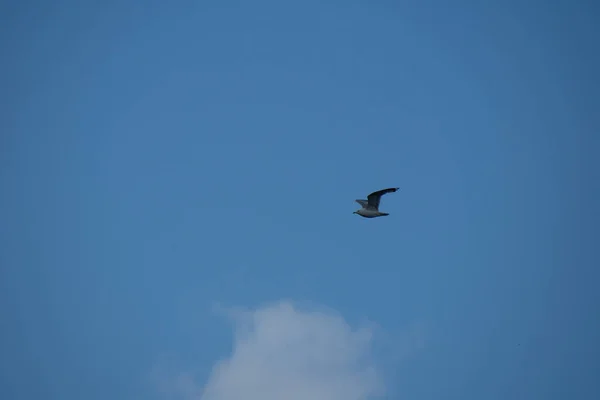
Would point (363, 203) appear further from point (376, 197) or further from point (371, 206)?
point (376, 197)

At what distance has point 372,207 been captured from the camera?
1714 inches

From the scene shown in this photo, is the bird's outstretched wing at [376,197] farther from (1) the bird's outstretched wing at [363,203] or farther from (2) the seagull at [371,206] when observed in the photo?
(1) the bird's outstretched wing at [363,203]

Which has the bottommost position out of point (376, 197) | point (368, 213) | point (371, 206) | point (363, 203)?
point (376, 197)

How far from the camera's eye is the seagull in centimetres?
4186

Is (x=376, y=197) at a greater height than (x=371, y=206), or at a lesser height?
lesser

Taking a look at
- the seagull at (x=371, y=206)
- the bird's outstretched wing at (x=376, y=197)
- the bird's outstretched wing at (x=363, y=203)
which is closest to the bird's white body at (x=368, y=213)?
the seagull at (x=371, y=206)

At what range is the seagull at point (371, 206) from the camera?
137 feet

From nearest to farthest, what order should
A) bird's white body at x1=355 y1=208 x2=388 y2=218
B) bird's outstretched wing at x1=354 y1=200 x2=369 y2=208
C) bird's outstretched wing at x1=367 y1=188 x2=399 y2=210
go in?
bird's outstretched wing at x1=367 y1=188 x2=399 y2=210 → bird's white body at x1=355 y1=208 x2=388 y2=218 → bird's outstretched wing at x1=354 y1=200 x2=369 y2=208

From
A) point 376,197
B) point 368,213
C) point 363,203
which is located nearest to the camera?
point 376,197

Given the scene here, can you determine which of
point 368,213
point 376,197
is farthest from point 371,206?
point 376,197

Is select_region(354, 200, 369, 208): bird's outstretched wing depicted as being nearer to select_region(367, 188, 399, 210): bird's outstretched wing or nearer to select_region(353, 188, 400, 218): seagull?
select_region(353, 188, 400, 218): seagull

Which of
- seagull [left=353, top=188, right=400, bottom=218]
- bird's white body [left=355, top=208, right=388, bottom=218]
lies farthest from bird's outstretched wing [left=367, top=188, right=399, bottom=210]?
bird's white body [left=355, top=208, right=388, bottom=218]

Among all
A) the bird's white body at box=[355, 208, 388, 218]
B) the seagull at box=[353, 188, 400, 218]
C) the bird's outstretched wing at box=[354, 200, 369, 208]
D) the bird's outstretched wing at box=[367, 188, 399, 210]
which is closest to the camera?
the bird's outstretched wing at box=[367, 188, 399, 210]

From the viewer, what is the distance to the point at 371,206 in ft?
143
